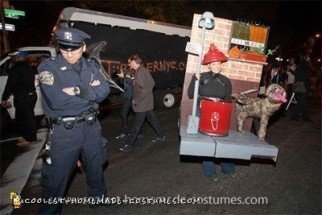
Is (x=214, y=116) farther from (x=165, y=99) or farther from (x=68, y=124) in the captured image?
(x=165, y=99)

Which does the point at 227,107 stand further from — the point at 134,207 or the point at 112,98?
the point at 112,98

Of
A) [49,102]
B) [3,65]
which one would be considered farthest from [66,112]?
[3,65]

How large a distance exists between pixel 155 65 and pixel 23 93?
486 cm

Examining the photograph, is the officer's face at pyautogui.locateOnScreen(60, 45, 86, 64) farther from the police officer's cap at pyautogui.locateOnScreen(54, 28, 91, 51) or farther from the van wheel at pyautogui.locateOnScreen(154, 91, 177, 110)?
the van wheel at pyautogui.locateOnScreen(154, 91, 177, 110)

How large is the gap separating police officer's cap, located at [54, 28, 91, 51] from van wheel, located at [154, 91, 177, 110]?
7.18 m

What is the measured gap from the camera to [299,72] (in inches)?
372

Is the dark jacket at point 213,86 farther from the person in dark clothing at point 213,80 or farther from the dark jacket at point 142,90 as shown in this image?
the dark jacket at point 142,90

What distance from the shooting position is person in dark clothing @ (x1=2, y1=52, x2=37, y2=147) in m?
6.52

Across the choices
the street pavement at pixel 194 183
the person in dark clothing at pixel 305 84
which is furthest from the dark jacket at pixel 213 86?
the person in dark clothing at pixel 305 84

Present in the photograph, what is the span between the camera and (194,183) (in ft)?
16.9

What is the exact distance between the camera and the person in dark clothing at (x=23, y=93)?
652 centimetres

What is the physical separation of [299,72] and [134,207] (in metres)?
7.25

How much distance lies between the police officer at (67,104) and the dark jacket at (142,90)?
2402 millimetres

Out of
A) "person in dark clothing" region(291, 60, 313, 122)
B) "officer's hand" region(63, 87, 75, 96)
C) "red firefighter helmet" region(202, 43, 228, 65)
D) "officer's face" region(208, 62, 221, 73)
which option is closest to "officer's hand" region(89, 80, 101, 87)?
"officer's hand" region(63, 87, 75, 96)
